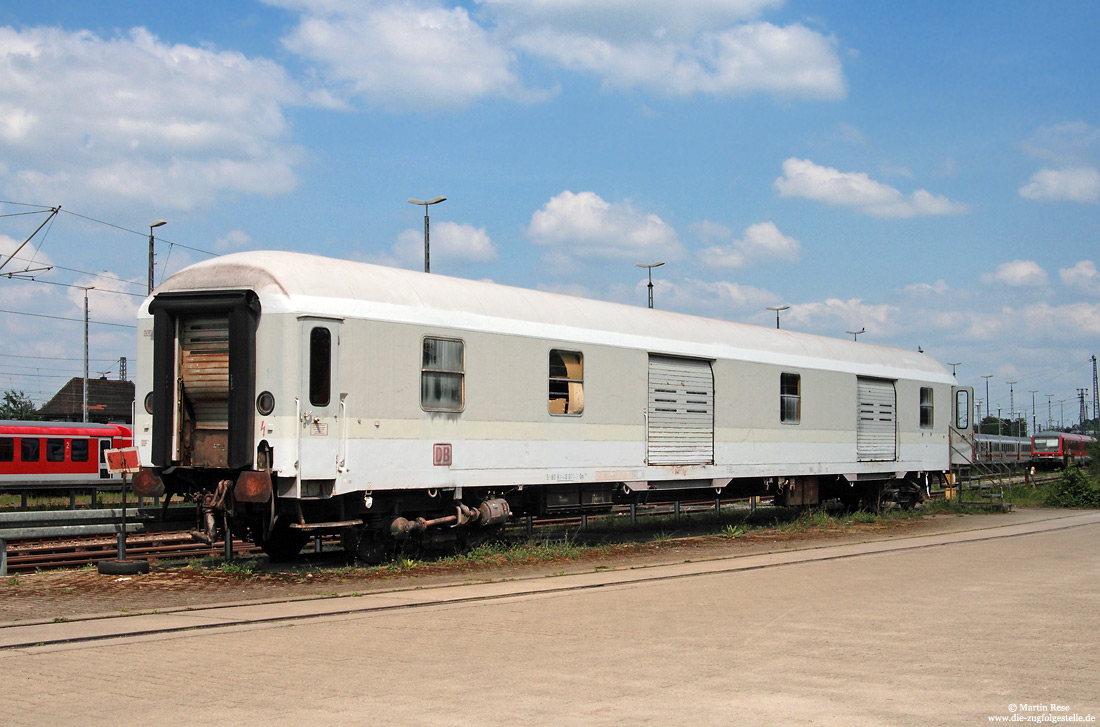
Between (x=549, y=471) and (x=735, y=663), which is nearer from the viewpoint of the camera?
(x=735, y=663)

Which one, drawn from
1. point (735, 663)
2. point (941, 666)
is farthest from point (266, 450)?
point (941, 666)

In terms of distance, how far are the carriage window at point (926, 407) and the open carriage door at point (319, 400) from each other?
54.8ft

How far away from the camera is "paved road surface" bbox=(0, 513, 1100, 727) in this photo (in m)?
6.11

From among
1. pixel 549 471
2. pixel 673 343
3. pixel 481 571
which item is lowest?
pixel 481 571

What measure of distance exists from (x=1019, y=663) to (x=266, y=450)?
26.5ft

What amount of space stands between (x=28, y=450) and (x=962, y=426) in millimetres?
30988

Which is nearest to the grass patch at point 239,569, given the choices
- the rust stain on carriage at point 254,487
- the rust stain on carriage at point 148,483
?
the rust stain on carriage at point 254,487

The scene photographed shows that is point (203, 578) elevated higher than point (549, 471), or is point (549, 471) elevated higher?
point (549, 471)

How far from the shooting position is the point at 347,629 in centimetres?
896

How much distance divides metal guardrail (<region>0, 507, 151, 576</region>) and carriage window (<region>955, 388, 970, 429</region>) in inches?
793

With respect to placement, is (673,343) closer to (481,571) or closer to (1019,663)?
(481,571)

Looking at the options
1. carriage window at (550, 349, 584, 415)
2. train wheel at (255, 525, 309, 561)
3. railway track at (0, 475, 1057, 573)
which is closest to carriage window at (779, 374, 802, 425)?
railway track at (0, 475, 1057, 573)

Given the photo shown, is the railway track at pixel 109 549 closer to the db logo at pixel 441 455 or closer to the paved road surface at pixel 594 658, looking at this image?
the db logo at pixel 441 455

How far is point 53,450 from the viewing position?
38.3 m
